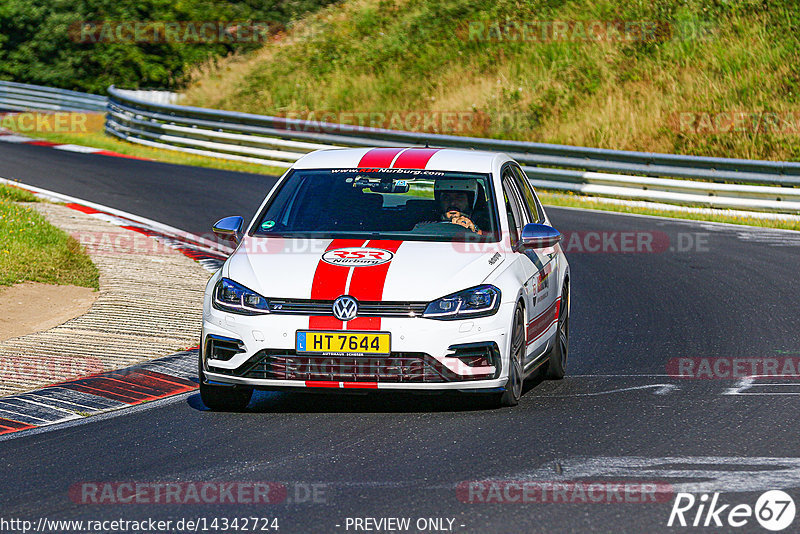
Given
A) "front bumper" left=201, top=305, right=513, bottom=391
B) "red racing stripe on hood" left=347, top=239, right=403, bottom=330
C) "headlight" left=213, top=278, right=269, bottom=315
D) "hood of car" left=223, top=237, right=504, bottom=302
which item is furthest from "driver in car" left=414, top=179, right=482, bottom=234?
"headlight" left=213, top=278, right=269, bottom=315

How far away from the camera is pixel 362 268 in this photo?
7.74 meters

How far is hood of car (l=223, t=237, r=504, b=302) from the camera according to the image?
7.57 meters

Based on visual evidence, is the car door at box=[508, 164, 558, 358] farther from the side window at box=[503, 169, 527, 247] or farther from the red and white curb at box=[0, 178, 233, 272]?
the red and white curb at box=[0, 178, 233, 272]

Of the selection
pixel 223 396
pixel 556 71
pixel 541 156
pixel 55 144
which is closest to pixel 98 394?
pixel 223 396

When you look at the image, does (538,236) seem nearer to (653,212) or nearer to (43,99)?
(653,212)

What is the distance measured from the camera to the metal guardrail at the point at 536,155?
20.7 m

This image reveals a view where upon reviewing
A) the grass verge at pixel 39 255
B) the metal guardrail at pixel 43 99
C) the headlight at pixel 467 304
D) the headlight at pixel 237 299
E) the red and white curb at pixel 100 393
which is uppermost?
the headlight at pixel 467 304

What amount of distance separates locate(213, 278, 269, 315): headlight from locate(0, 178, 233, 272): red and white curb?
5.88 metres

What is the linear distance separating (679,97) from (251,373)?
72.0 ft

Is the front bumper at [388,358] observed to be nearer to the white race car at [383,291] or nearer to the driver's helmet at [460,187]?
the white race car at [383,291]

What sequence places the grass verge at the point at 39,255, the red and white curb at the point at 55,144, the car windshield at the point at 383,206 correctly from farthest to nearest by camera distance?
1. the red and white curb at the point at 55,144
2. the grass verge at the point at 39,255
3. the car windshield at the point at 383,206

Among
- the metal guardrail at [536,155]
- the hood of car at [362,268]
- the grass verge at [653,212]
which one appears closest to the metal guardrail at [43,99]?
the metal guardrail at [536,155]

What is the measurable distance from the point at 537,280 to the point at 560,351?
831mm

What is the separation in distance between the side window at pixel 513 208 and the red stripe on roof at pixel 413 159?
1.91 ft
